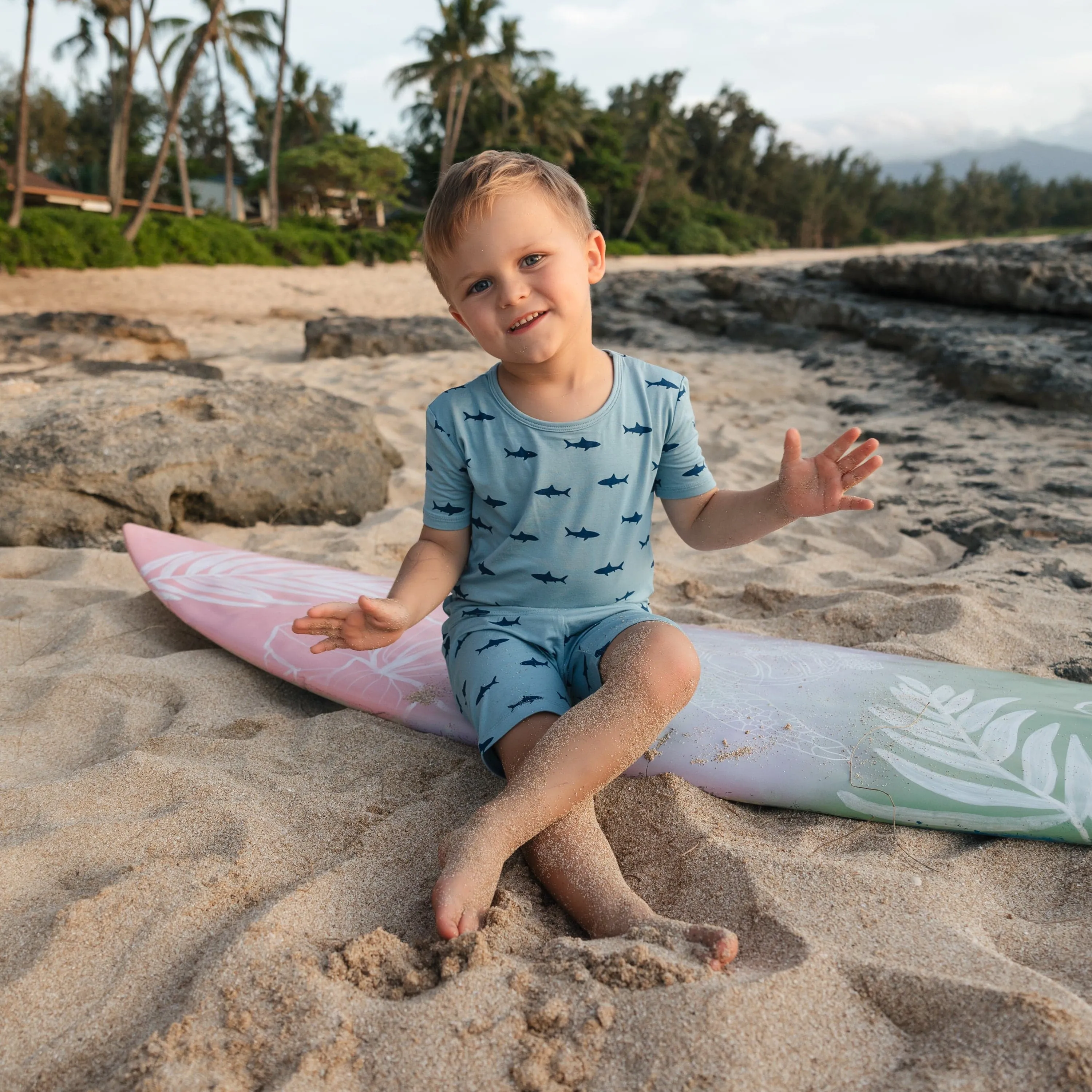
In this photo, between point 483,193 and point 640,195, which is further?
point 640,195

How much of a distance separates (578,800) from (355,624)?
499mm

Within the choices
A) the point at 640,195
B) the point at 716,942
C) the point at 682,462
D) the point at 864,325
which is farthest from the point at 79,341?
the point at 640,195

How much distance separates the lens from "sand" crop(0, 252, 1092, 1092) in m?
0.94

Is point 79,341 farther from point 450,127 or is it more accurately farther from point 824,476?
point 450,127

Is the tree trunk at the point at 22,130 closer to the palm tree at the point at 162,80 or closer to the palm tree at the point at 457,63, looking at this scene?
the palm tree at the point at 162,80

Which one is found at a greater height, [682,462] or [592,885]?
[682,462]

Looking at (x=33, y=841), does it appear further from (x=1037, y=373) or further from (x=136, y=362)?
(x=1037, y=373)

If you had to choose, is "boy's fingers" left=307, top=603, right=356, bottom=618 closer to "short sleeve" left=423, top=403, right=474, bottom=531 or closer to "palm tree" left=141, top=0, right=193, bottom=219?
"short sleeve" left=423, top=403, right=474, bottom=531

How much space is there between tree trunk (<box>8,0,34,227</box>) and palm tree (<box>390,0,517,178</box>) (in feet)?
37.4

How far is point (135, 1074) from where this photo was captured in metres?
0.93

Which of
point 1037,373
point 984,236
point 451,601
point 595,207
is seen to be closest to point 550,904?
point 451,601

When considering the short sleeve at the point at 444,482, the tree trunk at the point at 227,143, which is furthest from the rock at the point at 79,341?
the tree trunk at the point at 227,143

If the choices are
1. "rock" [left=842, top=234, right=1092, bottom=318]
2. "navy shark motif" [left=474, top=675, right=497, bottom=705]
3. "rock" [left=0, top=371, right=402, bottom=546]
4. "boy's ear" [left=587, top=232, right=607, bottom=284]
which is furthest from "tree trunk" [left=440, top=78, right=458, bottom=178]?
"navy shark motif" [left=474, top=675, right=497, bottom=705]

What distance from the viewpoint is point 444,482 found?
172 cm
